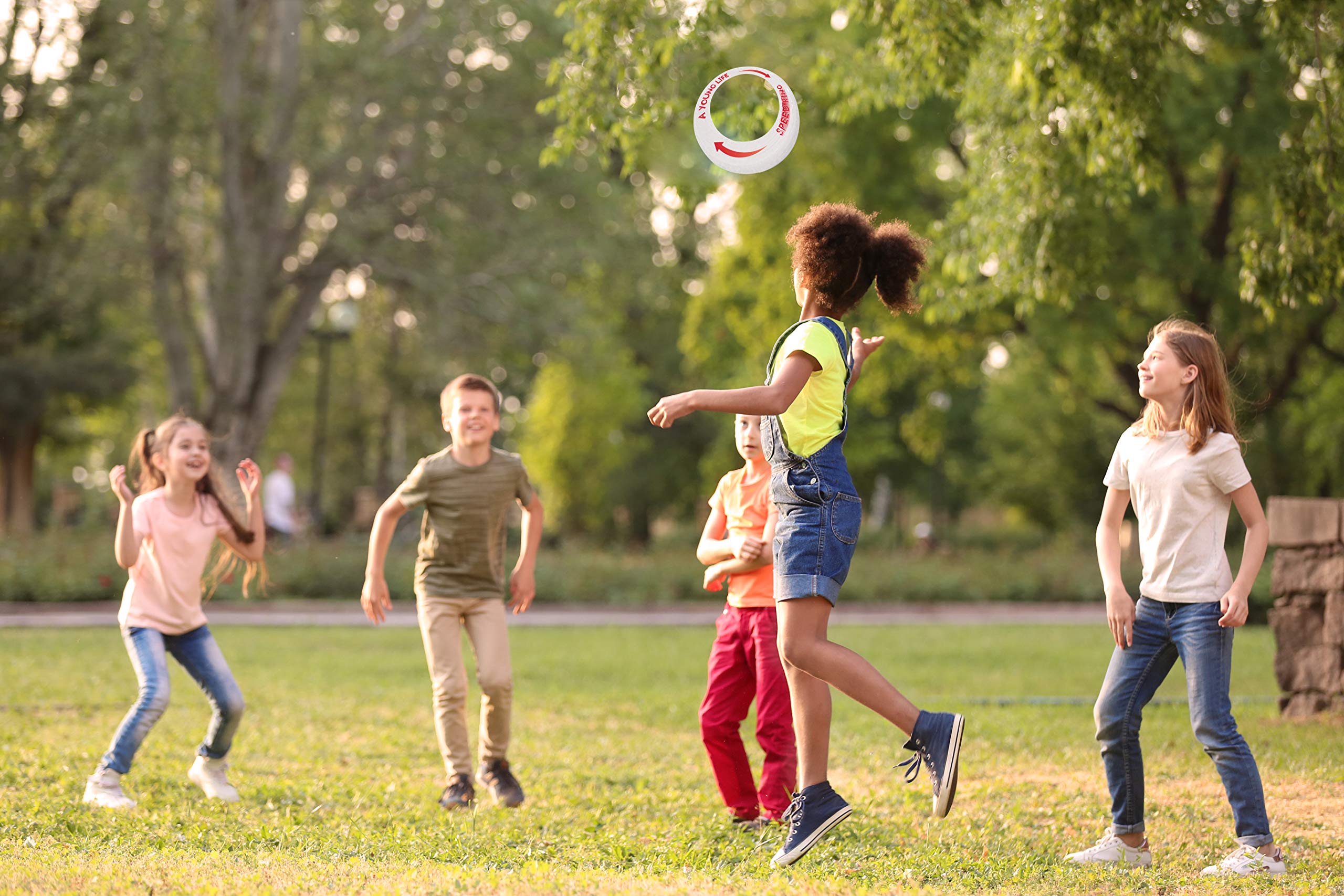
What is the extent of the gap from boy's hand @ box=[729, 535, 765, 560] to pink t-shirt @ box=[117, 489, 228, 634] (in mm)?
2516

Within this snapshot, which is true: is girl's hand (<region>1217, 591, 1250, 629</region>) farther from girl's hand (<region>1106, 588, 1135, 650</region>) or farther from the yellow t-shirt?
the yellow t-shirt

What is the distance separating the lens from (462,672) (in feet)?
20.0

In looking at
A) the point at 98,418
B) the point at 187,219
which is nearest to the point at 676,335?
the point at 98,418

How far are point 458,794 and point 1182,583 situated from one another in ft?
10.6

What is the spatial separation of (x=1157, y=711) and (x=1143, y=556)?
509cm

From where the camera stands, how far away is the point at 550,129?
2308 centimetres

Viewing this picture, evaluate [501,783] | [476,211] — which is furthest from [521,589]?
[476,211]

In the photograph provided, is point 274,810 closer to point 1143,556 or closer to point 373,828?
point 373,828

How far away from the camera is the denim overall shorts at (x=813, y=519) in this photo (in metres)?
4.42

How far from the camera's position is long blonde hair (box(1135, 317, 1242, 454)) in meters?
4.66

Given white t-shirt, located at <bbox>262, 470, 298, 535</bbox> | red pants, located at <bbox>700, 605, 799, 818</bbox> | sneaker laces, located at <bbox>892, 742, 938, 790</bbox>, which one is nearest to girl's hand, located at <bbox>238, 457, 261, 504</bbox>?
red pants, located at <bbox>700, 605, 799, 818</bbox>

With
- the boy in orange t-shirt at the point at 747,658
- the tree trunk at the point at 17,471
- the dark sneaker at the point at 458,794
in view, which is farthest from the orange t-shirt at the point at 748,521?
the tree trunk at the point at 17,471

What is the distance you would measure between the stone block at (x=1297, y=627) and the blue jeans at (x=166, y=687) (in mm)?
6303

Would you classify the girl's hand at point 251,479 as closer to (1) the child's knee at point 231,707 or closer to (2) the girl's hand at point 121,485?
(2) the girl's hand at point 121,485
